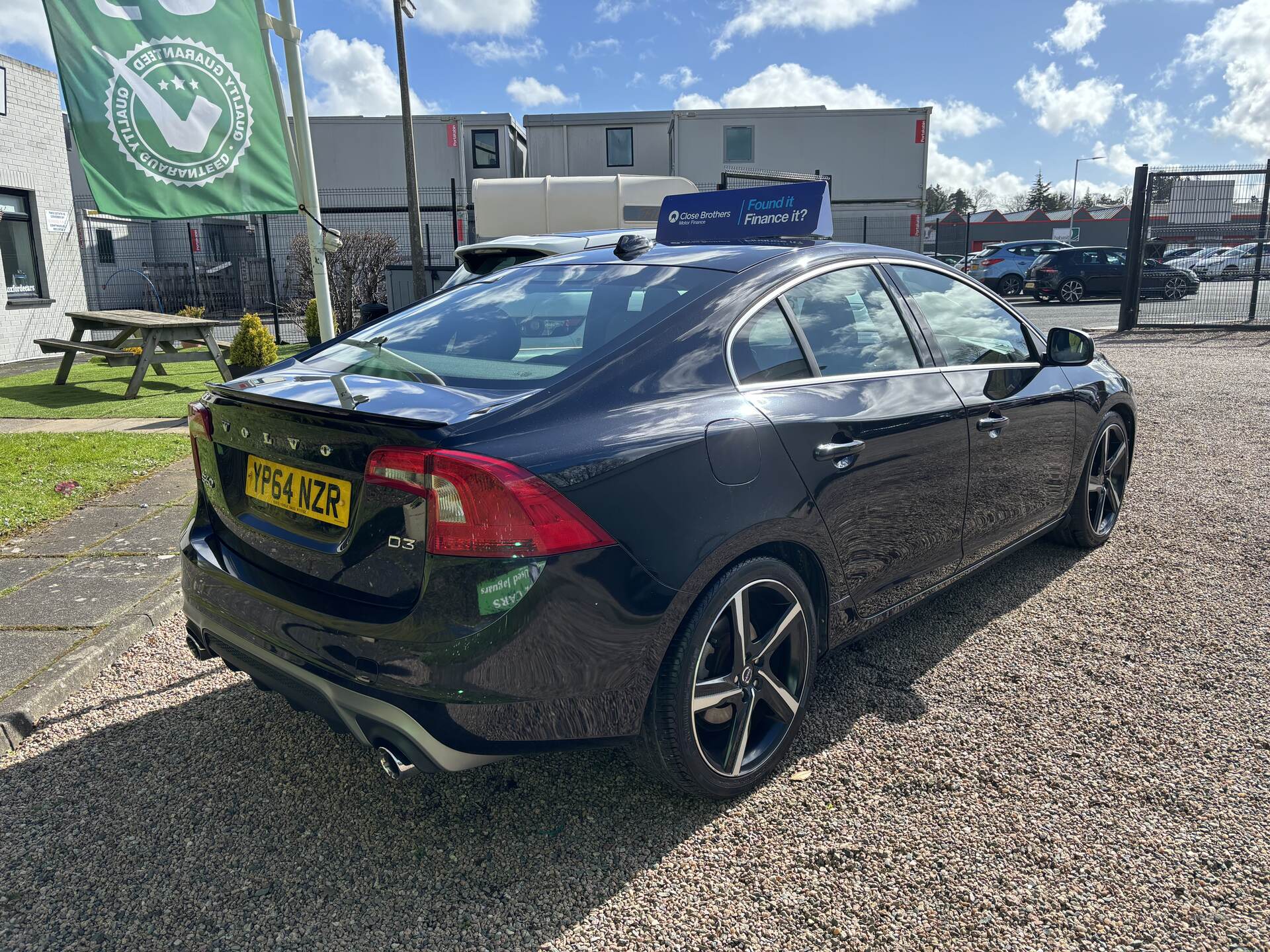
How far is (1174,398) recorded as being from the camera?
9078 millimetres

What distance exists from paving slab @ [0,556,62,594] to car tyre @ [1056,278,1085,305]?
24.8m

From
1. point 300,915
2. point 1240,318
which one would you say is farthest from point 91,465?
point 1240,318

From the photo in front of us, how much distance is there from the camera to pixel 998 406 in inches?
138

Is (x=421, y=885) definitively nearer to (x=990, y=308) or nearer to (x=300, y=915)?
(x=300, y=915)

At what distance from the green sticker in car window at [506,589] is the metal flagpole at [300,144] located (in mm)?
5113

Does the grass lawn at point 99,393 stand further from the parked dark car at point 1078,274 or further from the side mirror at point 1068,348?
the parked dark car at point 1078,274

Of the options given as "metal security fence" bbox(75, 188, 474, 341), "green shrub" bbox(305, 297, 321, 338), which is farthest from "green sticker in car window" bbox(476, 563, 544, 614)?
"metal security fence" bbox(75, 188, 474, 341)

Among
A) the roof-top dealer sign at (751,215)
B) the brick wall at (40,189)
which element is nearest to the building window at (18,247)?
the brick wall at (40,189)

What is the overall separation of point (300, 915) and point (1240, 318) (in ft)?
63.8

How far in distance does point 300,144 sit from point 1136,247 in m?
14.7

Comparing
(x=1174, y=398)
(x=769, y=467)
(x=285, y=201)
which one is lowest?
(x=1174, y=398)

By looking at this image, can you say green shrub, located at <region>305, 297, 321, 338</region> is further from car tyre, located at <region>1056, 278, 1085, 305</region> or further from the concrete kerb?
car tyre, located at <region>1056, 278, 1085, 305</region>

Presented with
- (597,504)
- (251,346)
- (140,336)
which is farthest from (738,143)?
(597,504)

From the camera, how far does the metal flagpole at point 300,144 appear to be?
623 centimetres
